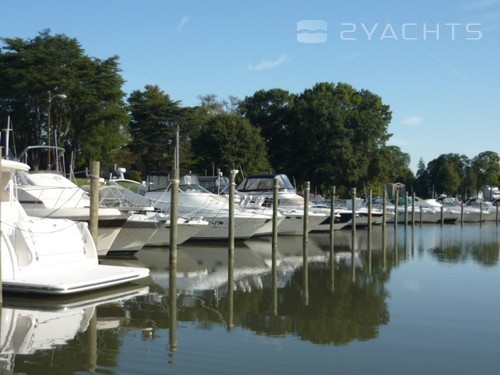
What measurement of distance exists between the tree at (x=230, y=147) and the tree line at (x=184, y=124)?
0.31 feet

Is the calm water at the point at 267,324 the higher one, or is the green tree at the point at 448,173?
the green tree at the point at 448,173

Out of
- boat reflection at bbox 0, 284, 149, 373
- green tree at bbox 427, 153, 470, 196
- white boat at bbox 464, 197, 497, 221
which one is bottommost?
boat reflection at bbox 0, 284, 149, 373

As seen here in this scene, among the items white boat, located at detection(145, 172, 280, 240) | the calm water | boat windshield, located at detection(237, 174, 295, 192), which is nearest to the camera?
the calm water

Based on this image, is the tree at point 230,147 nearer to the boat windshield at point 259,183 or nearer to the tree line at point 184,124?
the tree line at point 184,124

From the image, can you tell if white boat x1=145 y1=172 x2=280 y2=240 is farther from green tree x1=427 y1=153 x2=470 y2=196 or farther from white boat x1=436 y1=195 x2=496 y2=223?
green tree x1=427 y1=153 x2=470 y2=196

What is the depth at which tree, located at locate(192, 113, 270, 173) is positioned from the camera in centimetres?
5584

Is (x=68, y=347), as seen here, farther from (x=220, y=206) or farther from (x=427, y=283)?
(x=220, y=206)

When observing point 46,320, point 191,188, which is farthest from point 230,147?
point 46,320

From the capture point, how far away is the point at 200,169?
5797cm

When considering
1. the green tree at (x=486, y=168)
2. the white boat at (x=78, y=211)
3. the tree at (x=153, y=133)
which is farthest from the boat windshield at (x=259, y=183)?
the green tree at (x=486, y=168)

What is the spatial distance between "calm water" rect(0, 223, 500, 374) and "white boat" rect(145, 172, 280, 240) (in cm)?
695

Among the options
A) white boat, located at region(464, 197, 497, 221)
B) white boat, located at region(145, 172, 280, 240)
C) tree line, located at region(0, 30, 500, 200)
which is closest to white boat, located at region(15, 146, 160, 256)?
white boat, located at region(145, 172, 280, 240)

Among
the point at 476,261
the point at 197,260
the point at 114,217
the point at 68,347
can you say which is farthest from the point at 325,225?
the point at 68,347

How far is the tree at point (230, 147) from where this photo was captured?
183 feet
